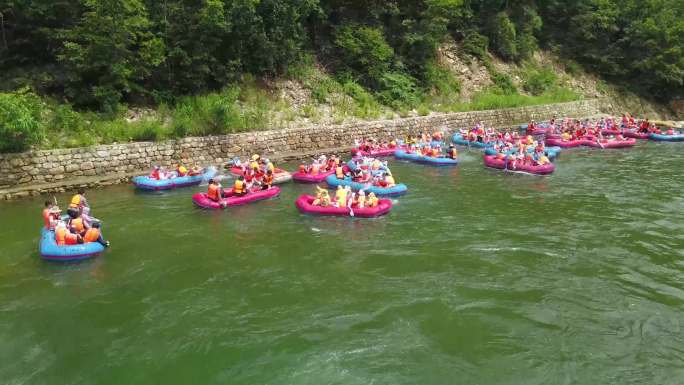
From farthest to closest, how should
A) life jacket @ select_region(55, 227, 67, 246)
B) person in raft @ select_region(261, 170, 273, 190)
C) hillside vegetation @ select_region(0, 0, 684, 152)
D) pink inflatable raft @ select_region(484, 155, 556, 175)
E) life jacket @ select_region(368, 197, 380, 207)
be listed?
pink inflatable raft @ select_region(484, 155, 556, 175) → hillside vegetation @ select_region(0, 0, 684, 152) → person in raft @ select_region(261, 170, 273, 190) → life jacket @ select_region(368, 197, 380, 207) → life jacket @ select_region(55, 227, 67, 246)

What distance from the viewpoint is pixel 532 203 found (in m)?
15.8

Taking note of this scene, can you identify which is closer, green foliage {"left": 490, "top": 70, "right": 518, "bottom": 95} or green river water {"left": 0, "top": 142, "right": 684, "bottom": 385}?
green river water {"left": 0, "top": 142, "right": 684, "bottom": 385}

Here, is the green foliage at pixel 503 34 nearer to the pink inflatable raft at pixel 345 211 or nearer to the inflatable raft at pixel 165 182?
the inflatable raft at pixel 165 182

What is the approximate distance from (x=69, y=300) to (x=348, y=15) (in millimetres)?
26475

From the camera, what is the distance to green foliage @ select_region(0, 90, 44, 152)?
1555 cm

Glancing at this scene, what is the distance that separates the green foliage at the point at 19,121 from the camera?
15.6 meters

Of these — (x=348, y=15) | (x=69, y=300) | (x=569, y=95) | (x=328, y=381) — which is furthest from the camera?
(x=569, y=95)

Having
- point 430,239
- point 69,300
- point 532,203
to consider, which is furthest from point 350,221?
point 69,300

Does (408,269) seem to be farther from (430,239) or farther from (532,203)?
(532,203)

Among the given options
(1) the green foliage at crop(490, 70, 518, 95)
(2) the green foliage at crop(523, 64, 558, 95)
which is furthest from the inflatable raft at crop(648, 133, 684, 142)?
(2) the green foliage at crop(523, 64, 558, 95)

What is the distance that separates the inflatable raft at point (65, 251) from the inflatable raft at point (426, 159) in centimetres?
1426

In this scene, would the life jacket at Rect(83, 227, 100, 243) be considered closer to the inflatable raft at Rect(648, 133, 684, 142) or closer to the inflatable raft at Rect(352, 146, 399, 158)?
the inflatable raft at Rect(352, 146, 399, 158)

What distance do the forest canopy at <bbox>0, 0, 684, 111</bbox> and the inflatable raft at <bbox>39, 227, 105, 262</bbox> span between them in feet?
32.1

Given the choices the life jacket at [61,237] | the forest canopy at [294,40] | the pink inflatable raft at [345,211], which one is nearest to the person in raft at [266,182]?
the pink inflatable raft at [345,211]
